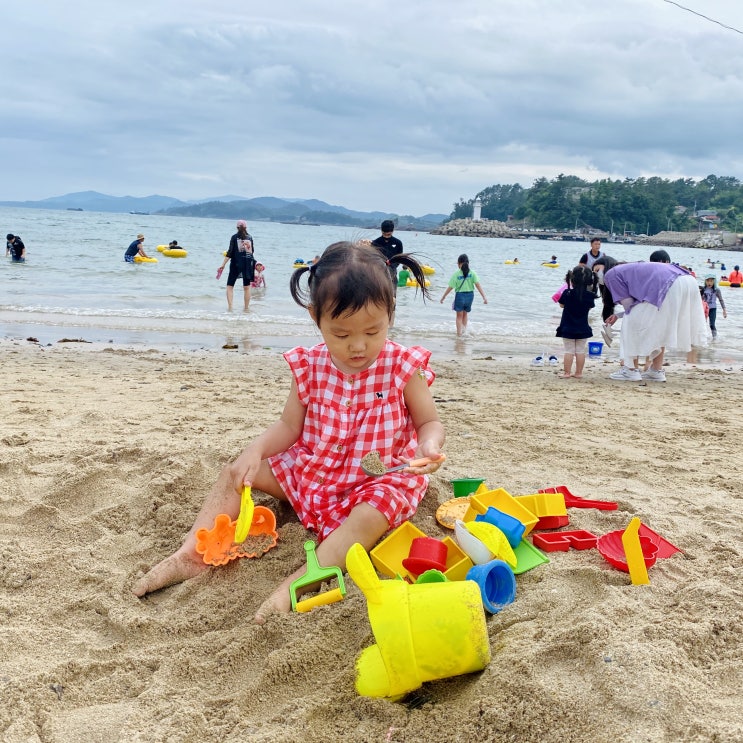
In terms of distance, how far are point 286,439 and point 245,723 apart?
1204mm

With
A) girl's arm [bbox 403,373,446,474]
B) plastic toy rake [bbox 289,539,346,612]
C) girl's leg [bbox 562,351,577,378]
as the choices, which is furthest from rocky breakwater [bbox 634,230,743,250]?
plastic toy rake [bbox 289,539,346,612]

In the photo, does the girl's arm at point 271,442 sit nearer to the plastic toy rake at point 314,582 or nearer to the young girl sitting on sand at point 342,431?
the young girl sitting on sand at point 342,431

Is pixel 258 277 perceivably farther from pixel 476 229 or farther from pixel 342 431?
pixel 476 229

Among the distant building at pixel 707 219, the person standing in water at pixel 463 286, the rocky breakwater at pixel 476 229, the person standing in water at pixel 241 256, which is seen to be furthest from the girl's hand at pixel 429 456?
the distant building at pixel 707 219

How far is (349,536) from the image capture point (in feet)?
7.78

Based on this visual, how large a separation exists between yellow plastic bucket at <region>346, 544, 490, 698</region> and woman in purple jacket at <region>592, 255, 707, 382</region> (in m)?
5.99

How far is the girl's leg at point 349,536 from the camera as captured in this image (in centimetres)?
230

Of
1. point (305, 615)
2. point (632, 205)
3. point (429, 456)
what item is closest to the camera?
point (305, 615)

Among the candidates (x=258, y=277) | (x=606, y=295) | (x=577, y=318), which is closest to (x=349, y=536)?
(x=577, y=318)

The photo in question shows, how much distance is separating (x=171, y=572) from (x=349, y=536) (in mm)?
631

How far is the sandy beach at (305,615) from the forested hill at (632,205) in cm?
10854

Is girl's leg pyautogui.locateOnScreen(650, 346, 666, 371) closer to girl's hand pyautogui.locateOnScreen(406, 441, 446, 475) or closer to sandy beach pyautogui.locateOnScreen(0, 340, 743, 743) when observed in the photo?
sandy beach pyautogui.locateOnScreen(0, 340, 743, 743)

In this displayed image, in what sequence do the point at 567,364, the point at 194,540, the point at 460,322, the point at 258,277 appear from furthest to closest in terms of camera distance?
the point at 258,277 < the point at 460,322 < the point at 567,364 < the point at 194,540

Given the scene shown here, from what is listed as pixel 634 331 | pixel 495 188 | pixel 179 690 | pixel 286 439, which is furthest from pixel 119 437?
pixel 495 188
